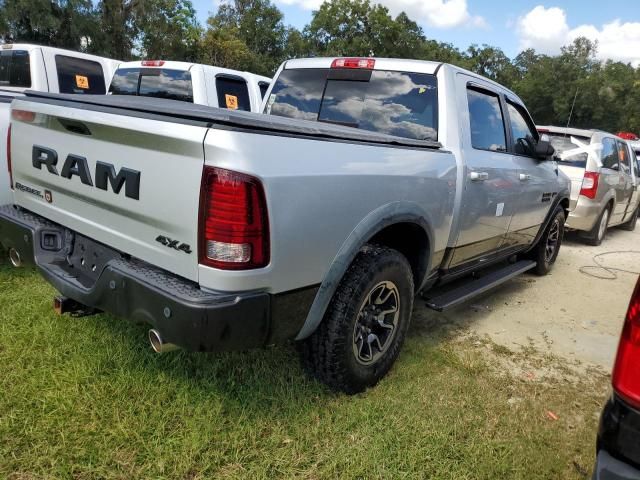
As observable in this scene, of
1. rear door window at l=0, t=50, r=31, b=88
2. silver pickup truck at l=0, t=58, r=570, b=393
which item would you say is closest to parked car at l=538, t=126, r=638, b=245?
silver pickup truck at l=0, t=58, r=570, b=393

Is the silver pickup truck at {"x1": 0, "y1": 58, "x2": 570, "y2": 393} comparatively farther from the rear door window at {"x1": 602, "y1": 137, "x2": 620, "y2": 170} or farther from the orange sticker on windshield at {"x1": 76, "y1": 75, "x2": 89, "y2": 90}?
the orange sticker on windshield at {"x1": 76, "y1": 75, "x2": 89, "y2": 90}

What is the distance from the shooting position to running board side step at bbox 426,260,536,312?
320cm

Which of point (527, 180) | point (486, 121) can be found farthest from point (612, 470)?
point (527, 180)

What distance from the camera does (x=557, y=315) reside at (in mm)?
4359

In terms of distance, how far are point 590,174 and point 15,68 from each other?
328 inches

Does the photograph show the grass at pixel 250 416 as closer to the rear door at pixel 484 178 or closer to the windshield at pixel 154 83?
the rear door at pixel 484 178

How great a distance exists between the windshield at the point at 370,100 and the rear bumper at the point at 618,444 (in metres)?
2.13

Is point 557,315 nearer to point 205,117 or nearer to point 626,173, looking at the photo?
point 205,117

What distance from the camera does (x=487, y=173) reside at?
3.38m

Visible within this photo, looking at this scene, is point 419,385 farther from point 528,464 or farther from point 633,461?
point 633,461

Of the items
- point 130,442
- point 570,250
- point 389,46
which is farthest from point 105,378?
point 389,46

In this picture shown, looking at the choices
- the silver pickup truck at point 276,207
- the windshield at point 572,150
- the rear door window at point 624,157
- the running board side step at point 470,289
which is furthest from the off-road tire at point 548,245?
the rear door window at point 624,157

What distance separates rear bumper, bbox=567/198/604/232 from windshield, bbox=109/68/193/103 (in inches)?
218

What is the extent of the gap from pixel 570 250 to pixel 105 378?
21.4 feet
